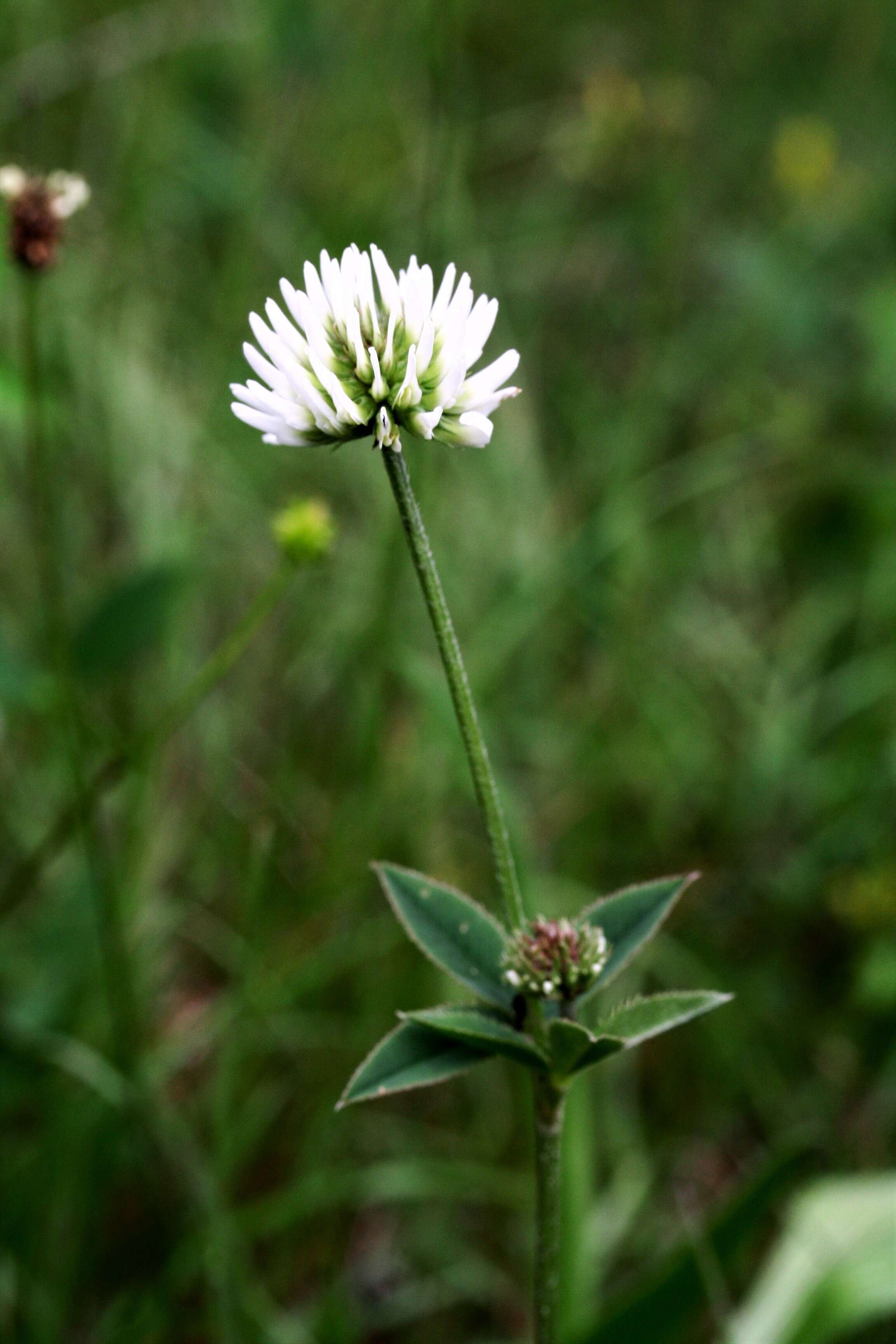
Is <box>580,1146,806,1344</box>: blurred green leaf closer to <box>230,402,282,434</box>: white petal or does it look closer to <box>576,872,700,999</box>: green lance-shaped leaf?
<box>576,872,700,999</box>: green lance-shaped leaf

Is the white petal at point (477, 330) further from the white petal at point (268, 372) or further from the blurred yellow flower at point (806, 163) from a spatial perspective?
the blurred yellow flower at point (806, 163)

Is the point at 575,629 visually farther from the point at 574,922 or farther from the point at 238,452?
the point at 574,922

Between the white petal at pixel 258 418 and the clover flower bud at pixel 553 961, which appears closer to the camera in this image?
the white petal at pixel 258 418

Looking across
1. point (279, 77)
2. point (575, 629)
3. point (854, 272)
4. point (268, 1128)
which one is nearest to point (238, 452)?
point (575, 629)

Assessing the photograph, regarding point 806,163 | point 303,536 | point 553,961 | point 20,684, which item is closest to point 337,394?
point 553,961

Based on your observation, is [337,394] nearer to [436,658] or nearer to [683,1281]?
[683,1281]

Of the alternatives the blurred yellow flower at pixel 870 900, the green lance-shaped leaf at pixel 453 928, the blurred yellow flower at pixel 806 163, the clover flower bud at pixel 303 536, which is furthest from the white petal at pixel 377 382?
the blurred yellow flower at pixel 806 163

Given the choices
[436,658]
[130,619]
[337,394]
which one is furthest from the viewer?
[436,658]
